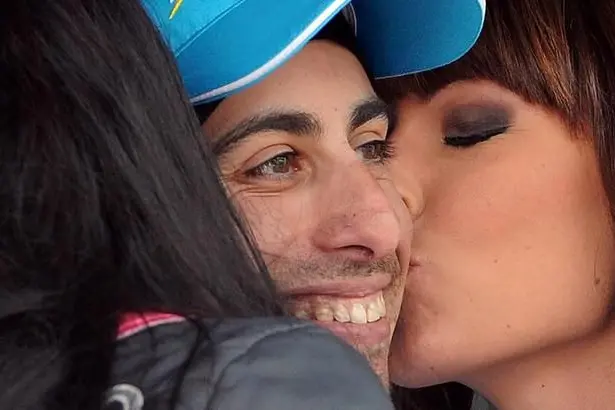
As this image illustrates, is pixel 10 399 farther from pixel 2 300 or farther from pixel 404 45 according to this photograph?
pixel 404 45

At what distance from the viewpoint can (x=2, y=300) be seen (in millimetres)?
564

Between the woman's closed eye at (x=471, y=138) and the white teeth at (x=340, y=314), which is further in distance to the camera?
the woman's closed eye at (x=471, y=138)

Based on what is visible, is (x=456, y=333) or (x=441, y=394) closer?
(x=456, y=333)

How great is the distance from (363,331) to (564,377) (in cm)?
35

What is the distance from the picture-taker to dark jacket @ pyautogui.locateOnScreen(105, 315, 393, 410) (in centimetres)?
52

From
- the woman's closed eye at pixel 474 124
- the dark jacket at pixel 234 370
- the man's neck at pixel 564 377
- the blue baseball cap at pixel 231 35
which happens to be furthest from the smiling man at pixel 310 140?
the dark jacket at pixel 234 370

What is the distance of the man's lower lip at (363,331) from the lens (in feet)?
3.42

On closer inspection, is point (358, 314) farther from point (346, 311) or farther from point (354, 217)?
point (354, 217)

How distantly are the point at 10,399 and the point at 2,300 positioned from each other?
0.23 feet

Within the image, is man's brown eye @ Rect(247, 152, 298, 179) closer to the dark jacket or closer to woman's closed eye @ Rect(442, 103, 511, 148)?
woman's closed eye @ Rect(442, 103, 511, 148)

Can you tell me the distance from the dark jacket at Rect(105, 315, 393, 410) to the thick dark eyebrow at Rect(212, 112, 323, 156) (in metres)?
0.41

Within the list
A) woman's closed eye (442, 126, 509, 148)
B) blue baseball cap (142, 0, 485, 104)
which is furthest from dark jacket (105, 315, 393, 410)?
woman's closed eye (442, 126, 509, 148)

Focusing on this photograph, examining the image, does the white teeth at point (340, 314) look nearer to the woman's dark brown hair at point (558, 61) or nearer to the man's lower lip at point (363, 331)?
the man's lower lip at point (363, 331)

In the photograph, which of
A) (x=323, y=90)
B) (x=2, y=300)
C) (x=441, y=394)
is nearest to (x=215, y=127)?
(x=323, y=90)
